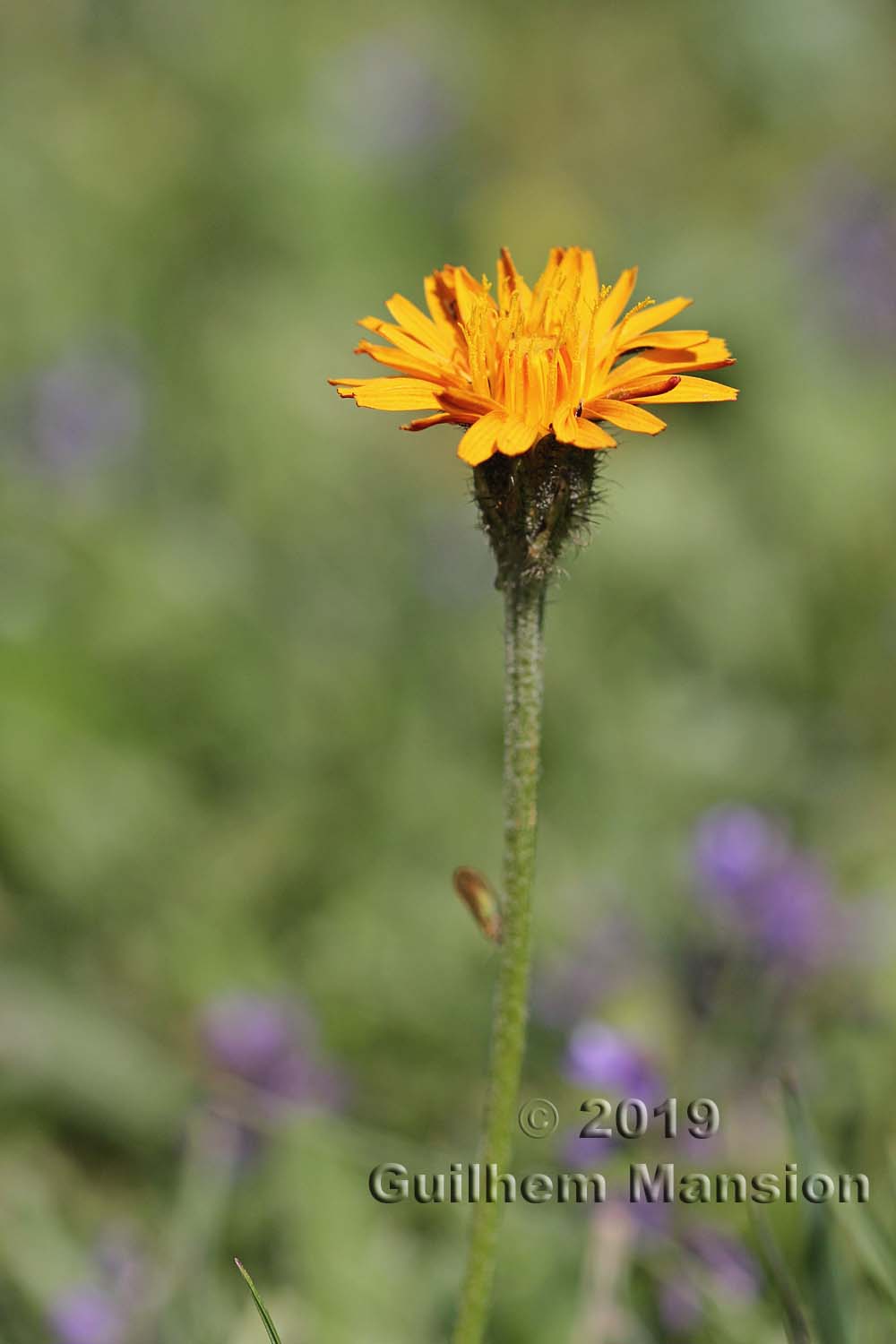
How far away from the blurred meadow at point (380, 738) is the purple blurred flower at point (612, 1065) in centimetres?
1

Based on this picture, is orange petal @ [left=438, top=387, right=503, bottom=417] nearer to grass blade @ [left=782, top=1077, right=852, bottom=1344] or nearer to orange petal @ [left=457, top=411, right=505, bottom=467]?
orange petal @ [left=457, top=411, right=505, bottom=467]

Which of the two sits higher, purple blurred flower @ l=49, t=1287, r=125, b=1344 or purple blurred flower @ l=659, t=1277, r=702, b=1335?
purple blurred flower @ l=659, t=1277, r=702, b=1335

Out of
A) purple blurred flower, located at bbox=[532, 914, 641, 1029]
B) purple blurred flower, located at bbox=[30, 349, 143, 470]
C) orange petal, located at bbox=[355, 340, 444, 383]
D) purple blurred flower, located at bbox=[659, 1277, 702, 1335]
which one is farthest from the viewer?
purple blurred flower, located at bbox=[30, 349, 143, 470]

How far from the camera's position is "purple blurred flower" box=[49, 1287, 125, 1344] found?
2.18 m

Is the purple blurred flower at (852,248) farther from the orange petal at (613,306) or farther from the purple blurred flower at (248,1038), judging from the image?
the orange petal at (613,306)

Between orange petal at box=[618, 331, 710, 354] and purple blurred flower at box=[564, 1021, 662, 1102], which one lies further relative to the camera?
purple blurred flower at box=[564, 1021, 662, 1102]

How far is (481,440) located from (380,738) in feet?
8.02

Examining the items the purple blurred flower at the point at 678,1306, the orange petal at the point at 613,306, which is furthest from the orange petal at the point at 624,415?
the purple blurred flower at the point at 678,1306

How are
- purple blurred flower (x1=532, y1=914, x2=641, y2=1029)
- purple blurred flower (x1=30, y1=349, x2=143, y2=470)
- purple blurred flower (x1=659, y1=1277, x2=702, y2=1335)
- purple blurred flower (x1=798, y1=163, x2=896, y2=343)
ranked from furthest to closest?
purple blurred flower (x1=798, y1=163, x2=896, y2=343) → purple blurred flower (x1=30, y1=349, x2=143, y2=470) → purple blurred flower (x1=532, y1=914, x2=641, y2=1029) → purple blurred flower (x1=659, y1=1277, x2=702, y2=1335)

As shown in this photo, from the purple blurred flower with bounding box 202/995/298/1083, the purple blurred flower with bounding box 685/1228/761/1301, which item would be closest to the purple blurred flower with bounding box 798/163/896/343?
the purple blurred flower with bounding box 202/995/298/1083

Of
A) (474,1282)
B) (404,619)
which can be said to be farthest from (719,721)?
(474,1282)

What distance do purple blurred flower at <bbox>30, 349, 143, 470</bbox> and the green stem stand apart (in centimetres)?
330

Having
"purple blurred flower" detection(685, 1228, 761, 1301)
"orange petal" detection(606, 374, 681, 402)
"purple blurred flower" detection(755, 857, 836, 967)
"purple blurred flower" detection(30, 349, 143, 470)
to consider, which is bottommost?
"purple blurred flower" detection(685, 1228, 761, 1301)

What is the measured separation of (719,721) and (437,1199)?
187cm
